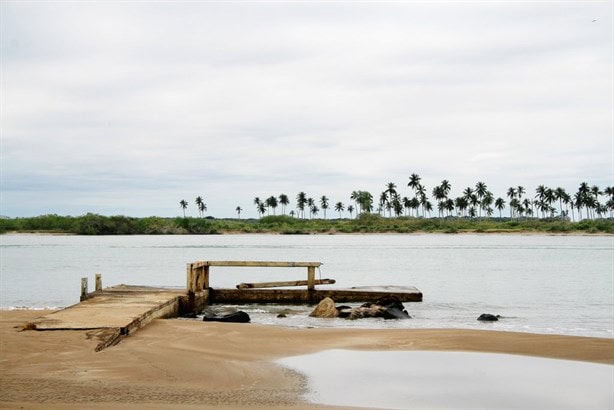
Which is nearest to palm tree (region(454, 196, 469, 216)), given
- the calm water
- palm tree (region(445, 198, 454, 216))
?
palm tree (region(445, 198, 454, 216))

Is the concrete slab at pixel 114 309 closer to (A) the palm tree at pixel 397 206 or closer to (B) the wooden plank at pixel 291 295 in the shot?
(B) the wooden plank at pixel 291 295

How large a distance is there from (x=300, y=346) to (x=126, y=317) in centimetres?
424

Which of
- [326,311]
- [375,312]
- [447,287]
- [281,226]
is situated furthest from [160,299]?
[281,226]

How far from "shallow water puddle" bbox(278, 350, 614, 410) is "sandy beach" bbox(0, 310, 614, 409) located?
1.88ft

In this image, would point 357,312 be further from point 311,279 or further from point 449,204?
point 449,204

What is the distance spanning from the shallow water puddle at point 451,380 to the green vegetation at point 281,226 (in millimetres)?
140539

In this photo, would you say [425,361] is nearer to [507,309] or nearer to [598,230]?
[507,309]

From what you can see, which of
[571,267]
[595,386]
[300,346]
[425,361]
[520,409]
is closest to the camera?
[520,409]

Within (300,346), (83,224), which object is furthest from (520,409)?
(83,224)

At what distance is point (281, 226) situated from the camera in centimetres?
17562

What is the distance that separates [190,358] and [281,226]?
16328 centimetres

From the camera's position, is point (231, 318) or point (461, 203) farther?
point (461, 203)

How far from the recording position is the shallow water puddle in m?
9.84

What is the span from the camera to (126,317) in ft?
50.7
